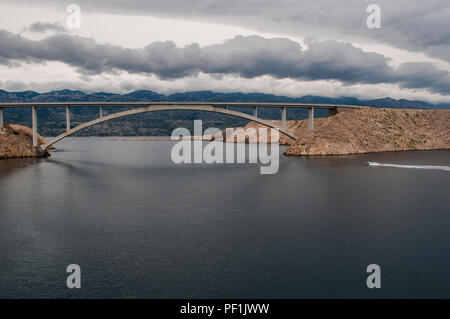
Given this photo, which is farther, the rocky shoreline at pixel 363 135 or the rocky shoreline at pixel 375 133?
the rocky shoreline at pixel 375 133

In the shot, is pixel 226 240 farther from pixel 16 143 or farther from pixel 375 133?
pixel 375 133

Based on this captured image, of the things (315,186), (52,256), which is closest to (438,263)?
(52,256)

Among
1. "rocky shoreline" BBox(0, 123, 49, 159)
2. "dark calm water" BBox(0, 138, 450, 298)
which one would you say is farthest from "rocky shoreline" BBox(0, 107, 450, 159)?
"dark calm water" BBox(0, 138, 450, 298)

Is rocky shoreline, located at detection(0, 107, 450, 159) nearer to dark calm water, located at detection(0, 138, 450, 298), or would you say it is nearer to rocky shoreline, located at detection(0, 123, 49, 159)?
rocky shoreline, located at detection(0, 123, 49, 159)

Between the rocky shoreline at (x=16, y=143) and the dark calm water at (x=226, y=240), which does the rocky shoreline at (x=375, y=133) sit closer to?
the dark calm water at (x=226, y=240)

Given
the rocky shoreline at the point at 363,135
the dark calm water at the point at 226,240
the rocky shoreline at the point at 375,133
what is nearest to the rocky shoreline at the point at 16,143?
the rocky shoreline at the point at 363,135

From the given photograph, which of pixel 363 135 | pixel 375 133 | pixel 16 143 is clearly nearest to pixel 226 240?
pixel 16 143

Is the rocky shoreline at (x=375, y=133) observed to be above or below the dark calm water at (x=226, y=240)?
above
